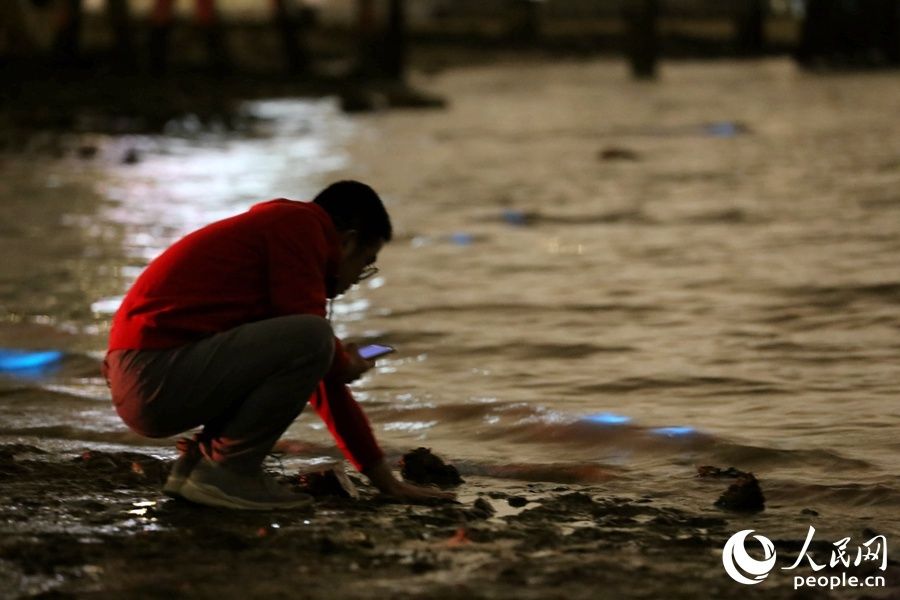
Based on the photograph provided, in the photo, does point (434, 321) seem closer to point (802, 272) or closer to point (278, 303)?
point (802, 272)

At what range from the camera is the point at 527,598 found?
12.0 feet

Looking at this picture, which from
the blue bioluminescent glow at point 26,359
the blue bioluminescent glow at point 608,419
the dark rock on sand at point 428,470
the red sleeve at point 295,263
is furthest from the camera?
the blue bioluminescent glow at point 26,359

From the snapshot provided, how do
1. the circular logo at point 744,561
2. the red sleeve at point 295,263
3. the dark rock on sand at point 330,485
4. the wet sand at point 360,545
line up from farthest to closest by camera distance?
1. the dark rock on sand at point 330,485
2. the red sleeve at point 295,263
3. the circular logo at point 744,561
4. the wet sand at point 360,545

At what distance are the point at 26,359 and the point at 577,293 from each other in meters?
2.95

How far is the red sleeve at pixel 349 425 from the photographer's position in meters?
4.58

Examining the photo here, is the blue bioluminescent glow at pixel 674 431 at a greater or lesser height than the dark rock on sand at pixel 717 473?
lesser

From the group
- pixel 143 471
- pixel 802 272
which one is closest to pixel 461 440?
pixel 143 471

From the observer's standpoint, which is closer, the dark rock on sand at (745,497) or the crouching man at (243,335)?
the crouching man at (243,335)

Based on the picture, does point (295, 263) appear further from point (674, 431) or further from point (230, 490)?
point (674, 431)

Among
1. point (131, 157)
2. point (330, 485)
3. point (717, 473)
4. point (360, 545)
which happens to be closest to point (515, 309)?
point (717, 473)

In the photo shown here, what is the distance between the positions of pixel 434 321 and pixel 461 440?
7.47 feet

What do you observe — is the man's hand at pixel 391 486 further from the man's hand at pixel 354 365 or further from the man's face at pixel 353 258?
the man's face at pixel 353 258

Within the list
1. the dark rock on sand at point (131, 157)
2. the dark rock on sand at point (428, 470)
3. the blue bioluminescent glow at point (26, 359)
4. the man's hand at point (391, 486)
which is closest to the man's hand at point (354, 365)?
the man's hand at point (391, 486)

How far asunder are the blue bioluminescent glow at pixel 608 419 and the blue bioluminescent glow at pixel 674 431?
6.8 inches
